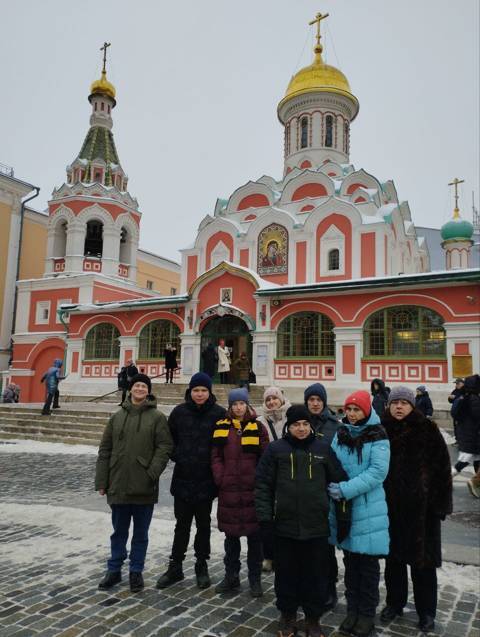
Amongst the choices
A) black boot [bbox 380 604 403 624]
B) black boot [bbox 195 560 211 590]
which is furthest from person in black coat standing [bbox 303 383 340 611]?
black boot [bbox 195 560 211 590]

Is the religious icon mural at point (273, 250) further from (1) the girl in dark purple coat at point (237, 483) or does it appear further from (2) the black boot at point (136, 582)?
(2) the black boot at point (136, 582)

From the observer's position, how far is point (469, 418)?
273 inches

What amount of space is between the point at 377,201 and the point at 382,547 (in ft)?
70.3

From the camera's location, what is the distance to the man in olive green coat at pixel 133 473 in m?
4.04

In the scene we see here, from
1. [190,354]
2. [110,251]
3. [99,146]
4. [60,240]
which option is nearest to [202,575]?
[190,354]

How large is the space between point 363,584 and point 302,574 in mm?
417

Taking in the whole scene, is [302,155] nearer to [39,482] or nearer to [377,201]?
[377,201]

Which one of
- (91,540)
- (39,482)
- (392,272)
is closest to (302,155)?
(392,272)

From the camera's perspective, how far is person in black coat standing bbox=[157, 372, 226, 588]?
4113 millimetres

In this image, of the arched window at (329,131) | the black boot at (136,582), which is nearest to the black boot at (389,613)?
the black boot at (136,582)

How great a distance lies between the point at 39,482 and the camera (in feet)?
26.2

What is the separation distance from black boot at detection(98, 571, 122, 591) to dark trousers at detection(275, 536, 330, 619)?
1.44 meters

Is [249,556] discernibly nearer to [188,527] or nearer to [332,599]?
[188,527]

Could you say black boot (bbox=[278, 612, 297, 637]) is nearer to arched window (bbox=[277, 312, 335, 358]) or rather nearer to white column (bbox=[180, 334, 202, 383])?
arched window (bbox=[277, 312, 335, 358])
